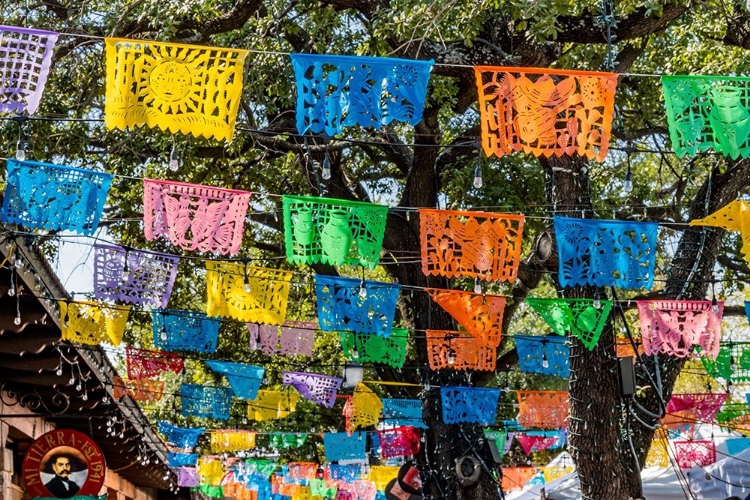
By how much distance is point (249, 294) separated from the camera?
11281 mm

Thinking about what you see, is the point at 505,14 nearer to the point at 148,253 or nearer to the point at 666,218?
the point at 148,253

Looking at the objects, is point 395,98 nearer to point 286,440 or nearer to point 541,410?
point 541,410

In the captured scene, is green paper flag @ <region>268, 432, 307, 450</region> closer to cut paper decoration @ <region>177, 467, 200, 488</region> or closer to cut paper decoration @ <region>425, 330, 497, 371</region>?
cut paper decoration @ <region>177, 467, 200, 488</region>

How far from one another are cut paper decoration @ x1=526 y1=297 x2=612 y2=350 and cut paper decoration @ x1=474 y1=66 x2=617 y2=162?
272 centimetres

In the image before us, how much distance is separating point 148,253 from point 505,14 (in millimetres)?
3986

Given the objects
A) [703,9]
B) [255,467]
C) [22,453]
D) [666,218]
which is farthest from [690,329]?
[255,467]

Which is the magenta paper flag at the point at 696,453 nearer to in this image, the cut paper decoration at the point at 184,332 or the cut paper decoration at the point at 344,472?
the cut paper decoration at the point at 344,472

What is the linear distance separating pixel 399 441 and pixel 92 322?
739cm

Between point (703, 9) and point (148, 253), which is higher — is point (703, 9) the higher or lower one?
the higher one

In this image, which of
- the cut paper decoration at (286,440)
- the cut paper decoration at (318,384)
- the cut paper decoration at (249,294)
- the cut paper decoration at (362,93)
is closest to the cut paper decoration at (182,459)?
the cut paper decoration at (286,440)

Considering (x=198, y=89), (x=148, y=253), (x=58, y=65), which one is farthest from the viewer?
(x=58, y=65)

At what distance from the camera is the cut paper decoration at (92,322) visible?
10.9 m

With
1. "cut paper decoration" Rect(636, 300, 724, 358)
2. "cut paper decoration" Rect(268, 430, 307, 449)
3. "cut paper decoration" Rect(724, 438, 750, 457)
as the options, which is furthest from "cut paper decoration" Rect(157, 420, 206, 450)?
"cut paper decoration" Rect(636, 300, 724, 358)

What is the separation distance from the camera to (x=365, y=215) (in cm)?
933
